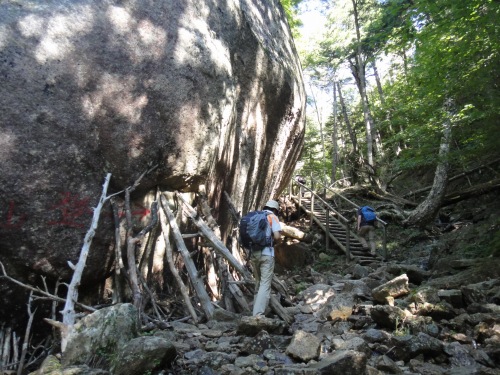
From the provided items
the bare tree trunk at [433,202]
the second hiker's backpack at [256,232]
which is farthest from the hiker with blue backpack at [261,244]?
the bare tree trunk at [433,202]

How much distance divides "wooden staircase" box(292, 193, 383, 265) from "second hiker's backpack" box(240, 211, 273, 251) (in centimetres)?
692

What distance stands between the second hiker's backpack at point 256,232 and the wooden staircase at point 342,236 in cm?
692

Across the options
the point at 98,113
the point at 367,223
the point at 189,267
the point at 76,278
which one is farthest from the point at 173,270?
the point at 367,223

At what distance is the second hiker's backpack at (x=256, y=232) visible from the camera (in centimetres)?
494

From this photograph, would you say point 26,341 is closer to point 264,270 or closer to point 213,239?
point 213,239

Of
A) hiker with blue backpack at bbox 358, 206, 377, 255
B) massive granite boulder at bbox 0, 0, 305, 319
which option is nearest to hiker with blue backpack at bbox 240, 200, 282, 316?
massive granite boulder at bbox 0, 0, 305, 319

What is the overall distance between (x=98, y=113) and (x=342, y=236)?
10553 mm

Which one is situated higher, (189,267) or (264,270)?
(189,267)

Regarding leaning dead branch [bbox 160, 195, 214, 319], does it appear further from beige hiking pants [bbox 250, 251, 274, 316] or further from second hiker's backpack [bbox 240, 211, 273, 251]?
second hiker's backpack [bbox 240, 211, 273, 251]

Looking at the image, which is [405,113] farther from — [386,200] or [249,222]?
[249,222]

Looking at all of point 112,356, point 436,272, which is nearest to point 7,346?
point 112,356

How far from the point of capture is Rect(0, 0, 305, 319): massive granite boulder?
4.37 meters

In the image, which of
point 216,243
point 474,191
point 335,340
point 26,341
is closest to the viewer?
point 335,340

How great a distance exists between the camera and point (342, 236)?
532 inches
